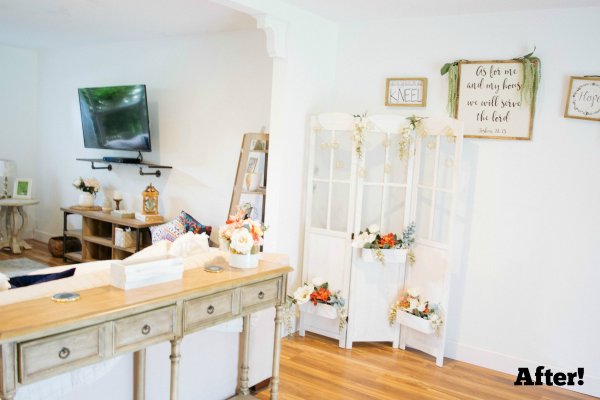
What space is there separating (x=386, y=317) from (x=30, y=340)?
269cm

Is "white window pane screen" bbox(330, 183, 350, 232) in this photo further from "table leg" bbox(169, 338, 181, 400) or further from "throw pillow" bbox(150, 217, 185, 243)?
"table leg" bbox(169, 338, 181, 400)

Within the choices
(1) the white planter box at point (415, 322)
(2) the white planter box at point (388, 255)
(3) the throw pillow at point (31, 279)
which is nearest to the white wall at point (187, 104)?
(2) the white planter box at point (388, 255)

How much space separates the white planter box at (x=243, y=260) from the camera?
259 cm

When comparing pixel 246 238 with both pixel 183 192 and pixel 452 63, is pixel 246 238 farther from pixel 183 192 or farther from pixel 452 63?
pixel 183 192

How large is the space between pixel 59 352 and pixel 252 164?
2605mm

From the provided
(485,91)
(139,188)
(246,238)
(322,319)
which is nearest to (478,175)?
(485,91)

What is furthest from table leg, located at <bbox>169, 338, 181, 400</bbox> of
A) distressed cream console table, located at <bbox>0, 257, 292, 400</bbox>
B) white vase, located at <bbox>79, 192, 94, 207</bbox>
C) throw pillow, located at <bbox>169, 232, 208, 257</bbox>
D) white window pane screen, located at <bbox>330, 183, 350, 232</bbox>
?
white vase, located at <bbox>79, 192, 94, 207</bbox>

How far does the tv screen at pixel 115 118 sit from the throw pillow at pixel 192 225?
3.19ft

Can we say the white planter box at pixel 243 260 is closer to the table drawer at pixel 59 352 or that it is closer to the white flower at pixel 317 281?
the table drawer at pixel 59 352

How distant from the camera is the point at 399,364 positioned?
3596mm

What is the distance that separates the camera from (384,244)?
3.73 metres

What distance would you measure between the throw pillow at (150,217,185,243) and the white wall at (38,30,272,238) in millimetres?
314

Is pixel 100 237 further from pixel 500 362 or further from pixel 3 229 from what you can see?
pixel 500 362

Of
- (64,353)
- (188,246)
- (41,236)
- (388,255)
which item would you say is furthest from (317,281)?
(41,236)
